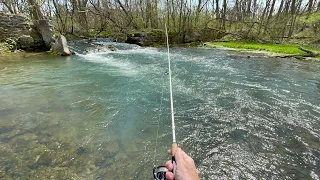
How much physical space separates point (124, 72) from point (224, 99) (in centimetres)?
433

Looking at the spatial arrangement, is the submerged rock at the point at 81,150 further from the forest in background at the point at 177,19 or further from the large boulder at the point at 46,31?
the forest in background at the point at 177,19

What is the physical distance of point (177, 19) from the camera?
20.7 metres

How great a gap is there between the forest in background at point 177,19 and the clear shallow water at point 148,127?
15.1 metres

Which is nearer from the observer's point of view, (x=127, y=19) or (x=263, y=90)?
(x=263, y=90)

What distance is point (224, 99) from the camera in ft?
16.4

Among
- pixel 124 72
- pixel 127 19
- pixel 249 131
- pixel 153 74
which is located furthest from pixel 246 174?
pixel 127 19

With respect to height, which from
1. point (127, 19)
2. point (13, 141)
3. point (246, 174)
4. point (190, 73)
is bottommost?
point (246, 174)

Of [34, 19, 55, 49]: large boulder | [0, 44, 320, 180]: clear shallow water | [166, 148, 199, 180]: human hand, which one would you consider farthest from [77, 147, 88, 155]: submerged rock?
[34, 19, 55, 49]: large boulder

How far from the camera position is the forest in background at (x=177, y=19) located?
19.4 m

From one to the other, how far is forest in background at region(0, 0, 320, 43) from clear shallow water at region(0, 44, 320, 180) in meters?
15.1

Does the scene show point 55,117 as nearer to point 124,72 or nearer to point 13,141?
point 13,141

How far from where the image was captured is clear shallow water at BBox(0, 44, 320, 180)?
2.67 m

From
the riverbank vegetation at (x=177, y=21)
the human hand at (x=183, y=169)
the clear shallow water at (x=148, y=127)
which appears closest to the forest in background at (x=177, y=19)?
the riverbank vegetation at (x=177, y=21)

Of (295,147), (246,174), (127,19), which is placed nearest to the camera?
(246,174)
